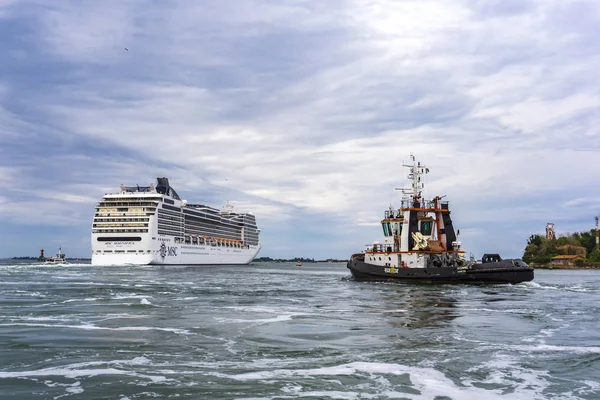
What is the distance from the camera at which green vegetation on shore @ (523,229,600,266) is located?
176 meters

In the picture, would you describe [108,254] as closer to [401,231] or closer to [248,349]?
[401,231]

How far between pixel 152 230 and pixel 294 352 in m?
100

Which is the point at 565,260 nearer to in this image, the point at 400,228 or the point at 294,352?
the point at 400,228

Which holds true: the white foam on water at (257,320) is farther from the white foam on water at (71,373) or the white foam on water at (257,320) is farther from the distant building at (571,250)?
the distant building at (571,250)

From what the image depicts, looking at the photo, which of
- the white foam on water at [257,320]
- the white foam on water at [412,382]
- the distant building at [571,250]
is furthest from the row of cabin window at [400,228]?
A: the distant building at [571,250]

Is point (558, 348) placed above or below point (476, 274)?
below

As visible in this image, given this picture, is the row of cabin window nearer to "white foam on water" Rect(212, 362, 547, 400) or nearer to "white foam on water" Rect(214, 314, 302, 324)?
"white foam on water" Rect(214, 314, 302, 324)

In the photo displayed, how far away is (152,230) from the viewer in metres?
114

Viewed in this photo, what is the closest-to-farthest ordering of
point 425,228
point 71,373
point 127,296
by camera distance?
point 71,373, point 127,296, point 425,228

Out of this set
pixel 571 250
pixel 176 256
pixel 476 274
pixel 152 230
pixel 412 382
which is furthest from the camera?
pixel 571 250

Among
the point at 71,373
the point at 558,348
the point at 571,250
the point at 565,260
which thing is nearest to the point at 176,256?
the point at 558,348

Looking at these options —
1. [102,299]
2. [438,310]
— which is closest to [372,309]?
[438,310]

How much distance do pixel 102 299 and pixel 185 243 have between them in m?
94.7

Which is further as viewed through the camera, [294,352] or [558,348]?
[558,348]
